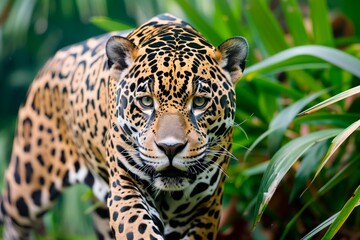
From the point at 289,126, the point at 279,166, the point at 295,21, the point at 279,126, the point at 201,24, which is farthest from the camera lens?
the point at 295,21

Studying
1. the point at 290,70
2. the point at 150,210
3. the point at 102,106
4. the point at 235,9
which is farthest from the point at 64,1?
the point at 150,210

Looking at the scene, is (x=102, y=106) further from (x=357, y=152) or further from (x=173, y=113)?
(x=357, y=152)

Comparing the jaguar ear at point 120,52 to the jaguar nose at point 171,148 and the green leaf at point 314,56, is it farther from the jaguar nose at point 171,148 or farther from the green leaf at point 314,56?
the green leaf at point 314,56

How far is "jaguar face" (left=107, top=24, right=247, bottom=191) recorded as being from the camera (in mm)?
4836

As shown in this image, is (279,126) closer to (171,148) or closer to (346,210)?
(346,210)

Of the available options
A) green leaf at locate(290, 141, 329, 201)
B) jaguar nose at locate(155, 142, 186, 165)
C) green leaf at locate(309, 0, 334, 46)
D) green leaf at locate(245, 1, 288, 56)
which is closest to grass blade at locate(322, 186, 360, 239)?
jaguar nose at locate(155, 142, 186, 165)

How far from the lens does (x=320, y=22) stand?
7.61m

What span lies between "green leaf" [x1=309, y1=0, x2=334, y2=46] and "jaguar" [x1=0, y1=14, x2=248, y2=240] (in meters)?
2.04

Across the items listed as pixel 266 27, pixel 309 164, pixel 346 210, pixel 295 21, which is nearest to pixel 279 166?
pixel 346 210

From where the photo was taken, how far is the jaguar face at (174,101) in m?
4.84

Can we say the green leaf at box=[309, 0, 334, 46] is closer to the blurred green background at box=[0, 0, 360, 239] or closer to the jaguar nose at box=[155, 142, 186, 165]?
the blurred green background at box=[0, 0, 360, 239]

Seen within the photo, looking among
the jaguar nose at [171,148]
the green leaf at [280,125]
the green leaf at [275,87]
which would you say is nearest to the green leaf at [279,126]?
the green leaf at [280,125]

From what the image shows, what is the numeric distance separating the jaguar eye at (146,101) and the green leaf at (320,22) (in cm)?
296

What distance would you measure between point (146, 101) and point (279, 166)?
1077 mm
